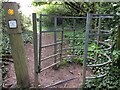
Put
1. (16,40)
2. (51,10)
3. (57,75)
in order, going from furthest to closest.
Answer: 1. (51,10)
2. (57,75)
3. (16,40)

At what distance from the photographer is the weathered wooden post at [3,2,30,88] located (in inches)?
111

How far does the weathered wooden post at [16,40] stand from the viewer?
2.82 metres

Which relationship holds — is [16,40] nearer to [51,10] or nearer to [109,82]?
[109,82]

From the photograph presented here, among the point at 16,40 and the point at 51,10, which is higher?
the point at 51,10

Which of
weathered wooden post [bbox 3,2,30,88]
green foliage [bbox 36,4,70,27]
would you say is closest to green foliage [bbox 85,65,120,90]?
weathered wooden post [bbox 3,2,30,88]

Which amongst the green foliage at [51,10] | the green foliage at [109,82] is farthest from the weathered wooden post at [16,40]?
the green foliage at [51,10]

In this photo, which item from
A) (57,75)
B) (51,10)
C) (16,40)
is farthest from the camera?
(51,10)

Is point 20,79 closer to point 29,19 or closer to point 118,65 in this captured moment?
point 118,65

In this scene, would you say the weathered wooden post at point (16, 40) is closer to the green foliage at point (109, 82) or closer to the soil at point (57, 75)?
the soil at point (57, 75)

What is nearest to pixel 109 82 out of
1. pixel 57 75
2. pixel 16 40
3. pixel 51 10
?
pixel 57 75

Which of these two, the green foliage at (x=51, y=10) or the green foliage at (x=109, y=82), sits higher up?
the green foliage at (x=51, y=10)

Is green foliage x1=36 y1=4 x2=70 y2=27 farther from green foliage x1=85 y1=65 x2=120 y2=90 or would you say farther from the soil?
green foliage x1=85 y1=65 x2=120 y2=90

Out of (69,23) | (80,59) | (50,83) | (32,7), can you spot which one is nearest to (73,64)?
(80,59)

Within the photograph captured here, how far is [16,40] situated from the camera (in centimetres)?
295
